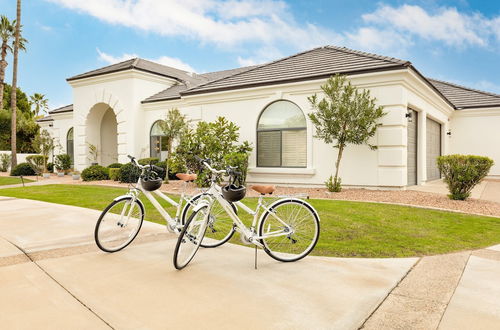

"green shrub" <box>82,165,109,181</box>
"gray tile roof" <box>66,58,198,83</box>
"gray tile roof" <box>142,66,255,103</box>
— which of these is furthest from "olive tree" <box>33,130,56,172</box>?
"gray tile roof" <box>142,66,255,103</box>

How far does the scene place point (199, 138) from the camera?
14039 mm

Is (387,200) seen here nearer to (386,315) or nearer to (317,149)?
(317,149)

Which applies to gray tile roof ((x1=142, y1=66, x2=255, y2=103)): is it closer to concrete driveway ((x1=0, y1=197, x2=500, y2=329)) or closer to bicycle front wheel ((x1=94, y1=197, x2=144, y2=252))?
bicycle front wheel ((x1=94, y1=197, x2=144, y2=252))

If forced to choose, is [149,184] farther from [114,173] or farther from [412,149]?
[114,173]

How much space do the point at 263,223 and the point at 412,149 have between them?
39.1 feet

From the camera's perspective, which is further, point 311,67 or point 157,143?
point 157,143

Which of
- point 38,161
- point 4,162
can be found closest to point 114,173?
point 38,161

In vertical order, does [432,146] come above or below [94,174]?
above

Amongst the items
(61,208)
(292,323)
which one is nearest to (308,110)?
(61,208)

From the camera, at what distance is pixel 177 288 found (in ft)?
12.3

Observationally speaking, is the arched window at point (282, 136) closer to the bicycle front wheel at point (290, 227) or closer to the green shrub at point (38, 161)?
A: the bicycle front wheel at point (290, 227)

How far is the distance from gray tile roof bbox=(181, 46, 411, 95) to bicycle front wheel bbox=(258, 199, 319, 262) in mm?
8943

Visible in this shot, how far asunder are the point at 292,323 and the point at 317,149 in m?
10.9

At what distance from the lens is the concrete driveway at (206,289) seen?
303 cm
